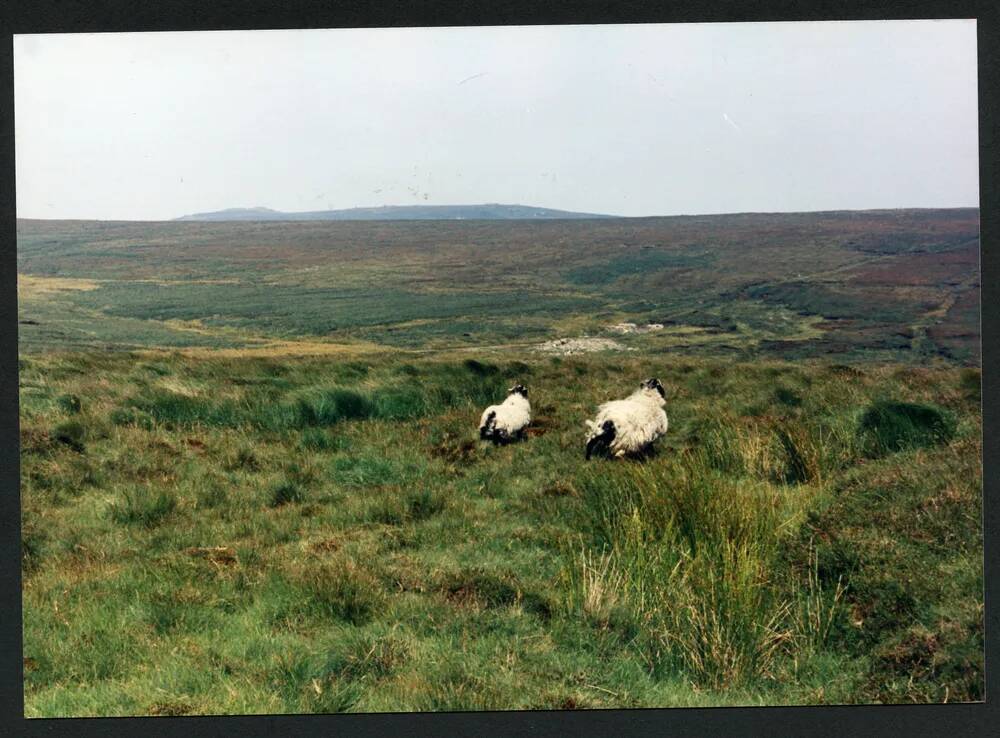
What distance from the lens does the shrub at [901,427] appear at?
7.95 meters

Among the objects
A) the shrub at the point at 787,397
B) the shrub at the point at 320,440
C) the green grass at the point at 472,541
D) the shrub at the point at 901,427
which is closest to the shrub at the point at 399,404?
the green grass at the point at 472,541

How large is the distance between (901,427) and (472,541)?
13.0ft

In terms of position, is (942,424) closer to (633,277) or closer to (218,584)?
(633,277)

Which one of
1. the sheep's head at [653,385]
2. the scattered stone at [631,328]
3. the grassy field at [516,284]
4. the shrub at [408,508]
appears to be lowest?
the shrub at [408,508]

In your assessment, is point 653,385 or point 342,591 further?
point 653,385

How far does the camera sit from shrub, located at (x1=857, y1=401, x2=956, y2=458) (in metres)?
7.95

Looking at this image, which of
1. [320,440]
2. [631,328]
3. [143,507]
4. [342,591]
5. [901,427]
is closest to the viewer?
[342,591]

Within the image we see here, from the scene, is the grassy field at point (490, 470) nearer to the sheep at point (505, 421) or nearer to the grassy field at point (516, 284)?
the grassy field at point (516, 284)

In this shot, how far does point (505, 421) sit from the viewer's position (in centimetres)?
887

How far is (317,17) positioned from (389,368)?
365 centimetres

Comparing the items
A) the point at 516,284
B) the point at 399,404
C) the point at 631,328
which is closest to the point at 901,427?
the point at 631,328

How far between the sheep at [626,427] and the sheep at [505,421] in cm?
73

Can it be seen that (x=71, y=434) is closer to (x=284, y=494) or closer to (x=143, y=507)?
(x=143, y=507)

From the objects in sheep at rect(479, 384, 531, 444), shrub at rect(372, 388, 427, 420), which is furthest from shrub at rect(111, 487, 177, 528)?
sheep at rect(479, 384, 531, 444)
